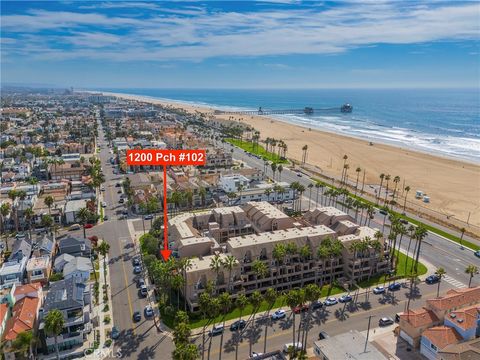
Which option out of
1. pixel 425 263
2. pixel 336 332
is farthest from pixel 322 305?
pixel 425 263

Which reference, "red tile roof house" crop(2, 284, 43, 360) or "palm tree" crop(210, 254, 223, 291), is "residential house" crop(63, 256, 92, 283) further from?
"palm tree" crop(210, 254, 223, 291)

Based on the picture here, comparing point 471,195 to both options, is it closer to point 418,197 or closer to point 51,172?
point 418,197

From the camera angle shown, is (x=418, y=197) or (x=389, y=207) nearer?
(x=389, y=207)

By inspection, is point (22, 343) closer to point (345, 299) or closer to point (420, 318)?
point (345, 299)

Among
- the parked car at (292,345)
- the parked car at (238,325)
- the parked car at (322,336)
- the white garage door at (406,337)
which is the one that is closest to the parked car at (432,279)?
the white garage door at (406,337)

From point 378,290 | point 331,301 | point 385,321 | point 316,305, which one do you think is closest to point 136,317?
point 316,305

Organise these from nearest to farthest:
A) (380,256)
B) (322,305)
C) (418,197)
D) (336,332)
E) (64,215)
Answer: (336,332) < (322,305) < (380,256) < (64,215) < (418,197)

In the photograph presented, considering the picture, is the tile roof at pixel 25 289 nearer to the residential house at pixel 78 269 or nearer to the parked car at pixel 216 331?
the residential house at pixel 78 269
